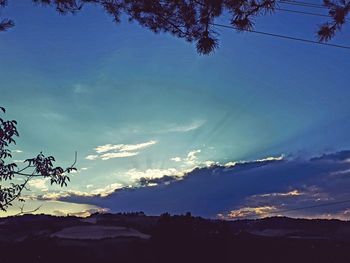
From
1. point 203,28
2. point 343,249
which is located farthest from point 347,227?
point 203,28

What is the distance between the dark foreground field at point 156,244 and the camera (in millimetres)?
13156

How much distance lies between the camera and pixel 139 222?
2058cm

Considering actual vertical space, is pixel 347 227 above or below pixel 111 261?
above

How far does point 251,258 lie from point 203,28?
10713 millimetres

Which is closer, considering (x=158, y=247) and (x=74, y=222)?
(x=158, y=247)

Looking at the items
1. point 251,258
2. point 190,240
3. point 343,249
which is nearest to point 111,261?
point 190,240

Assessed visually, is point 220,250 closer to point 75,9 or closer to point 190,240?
point 190,240

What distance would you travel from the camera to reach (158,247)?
13391 mm

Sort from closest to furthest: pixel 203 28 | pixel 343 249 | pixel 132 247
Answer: pixel 203 28 → pixel 132 247 → pixel 343 249

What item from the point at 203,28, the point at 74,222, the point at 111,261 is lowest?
the point at 111,261

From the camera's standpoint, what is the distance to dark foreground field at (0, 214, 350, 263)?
13156 mm

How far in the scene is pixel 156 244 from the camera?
44.4 feet

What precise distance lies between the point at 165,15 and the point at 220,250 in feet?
30.5

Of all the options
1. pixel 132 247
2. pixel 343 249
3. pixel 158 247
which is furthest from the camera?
pixel 343 249
